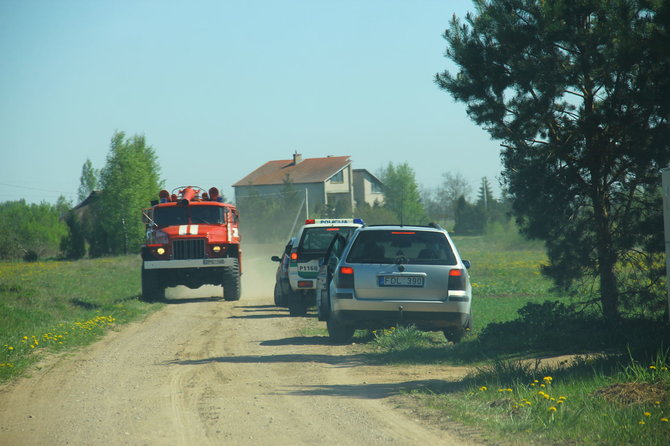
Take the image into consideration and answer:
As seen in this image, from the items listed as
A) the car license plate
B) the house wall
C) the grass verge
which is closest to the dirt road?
the grass verge

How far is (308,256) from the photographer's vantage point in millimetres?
16594

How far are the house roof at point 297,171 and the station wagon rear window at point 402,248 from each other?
77.3 meters

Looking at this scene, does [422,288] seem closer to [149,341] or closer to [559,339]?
[559,339]

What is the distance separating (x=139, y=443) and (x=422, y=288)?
5629 mm

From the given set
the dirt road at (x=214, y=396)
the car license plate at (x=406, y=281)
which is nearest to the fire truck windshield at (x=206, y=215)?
the dirt road at (x=214, y=396)

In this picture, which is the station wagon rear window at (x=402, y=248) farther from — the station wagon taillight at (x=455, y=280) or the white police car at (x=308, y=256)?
the white police car at (x=308, y=256)

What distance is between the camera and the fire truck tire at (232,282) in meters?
22.4

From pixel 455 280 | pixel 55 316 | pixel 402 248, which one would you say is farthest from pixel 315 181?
pixel 455 280

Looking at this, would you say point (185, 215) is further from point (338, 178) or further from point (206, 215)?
point (338, 178)

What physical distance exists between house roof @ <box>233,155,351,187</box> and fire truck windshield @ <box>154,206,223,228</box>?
214 feet

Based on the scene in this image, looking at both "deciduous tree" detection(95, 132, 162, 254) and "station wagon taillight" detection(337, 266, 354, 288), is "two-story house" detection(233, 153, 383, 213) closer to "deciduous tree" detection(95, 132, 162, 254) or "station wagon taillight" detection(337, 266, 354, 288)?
"deciduous tree" detection(95, 132, 162, 254)

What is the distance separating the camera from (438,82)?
12.2m

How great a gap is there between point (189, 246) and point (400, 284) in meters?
12.4

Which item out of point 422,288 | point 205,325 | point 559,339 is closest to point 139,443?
point 422,288
